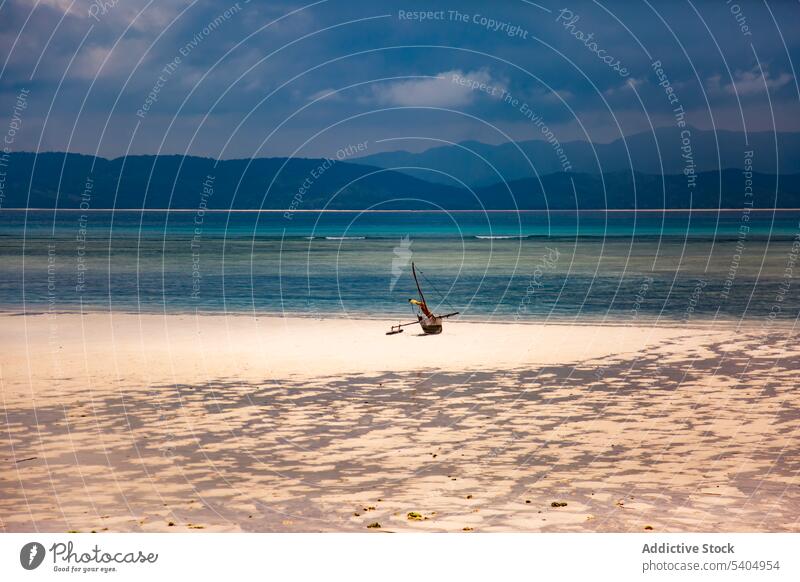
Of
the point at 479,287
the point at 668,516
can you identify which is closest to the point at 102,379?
the point at 668,516

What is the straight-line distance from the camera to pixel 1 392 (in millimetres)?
21297

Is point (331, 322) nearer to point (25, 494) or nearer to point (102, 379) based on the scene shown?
point (102, 379)

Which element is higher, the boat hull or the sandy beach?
the boat hull

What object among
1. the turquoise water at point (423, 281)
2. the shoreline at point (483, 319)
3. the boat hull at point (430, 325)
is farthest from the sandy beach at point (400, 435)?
the turquoise water at point (423, 281)

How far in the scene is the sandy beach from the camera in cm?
1294

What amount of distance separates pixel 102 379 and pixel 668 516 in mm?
15189
